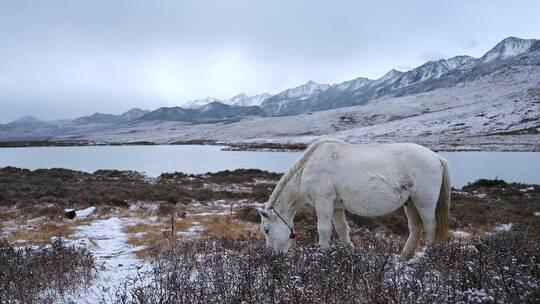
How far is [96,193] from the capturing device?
20578 mm

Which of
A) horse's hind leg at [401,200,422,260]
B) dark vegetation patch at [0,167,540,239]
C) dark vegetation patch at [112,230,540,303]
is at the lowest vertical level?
dark vegetation patch at [0,167,540,239]

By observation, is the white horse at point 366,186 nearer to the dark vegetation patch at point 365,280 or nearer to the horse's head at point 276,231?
the horse's head at point 276,231

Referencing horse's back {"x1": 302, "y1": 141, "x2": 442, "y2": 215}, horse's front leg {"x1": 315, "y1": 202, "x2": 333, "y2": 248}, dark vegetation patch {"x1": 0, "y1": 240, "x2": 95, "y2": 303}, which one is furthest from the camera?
horse's front leg {"x1": 315, "y1": 202, "x2": 333, "y2": 248}

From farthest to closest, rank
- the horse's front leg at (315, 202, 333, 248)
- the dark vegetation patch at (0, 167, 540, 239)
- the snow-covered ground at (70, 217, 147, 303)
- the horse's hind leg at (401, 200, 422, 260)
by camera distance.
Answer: the dark vegetation patch at (0, 167, 540, 239)
the horse's hind leg at (401, 200, 422, 260)
the horse's front leg at (315, 202, 333, 248)
the snow-covered ground at (70, 217, 147, 303)

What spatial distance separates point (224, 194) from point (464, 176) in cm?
2074

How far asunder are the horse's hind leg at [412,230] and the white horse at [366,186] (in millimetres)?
19

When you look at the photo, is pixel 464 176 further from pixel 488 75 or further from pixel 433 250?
pixel 488 75

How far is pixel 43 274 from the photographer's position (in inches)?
238

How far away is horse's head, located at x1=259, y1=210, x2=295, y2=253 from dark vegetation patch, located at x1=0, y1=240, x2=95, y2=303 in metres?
3.16

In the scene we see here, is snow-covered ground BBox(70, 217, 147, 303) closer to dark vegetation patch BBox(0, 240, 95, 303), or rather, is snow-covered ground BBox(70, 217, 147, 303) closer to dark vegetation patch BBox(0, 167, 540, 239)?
dark vegetation patch BBox(0, 240, 95, 303)

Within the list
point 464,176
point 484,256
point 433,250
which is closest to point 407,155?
point 433,250

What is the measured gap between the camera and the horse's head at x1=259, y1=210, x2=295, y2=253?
726 cm

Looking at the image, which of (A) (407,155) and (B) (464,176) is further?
(B) (464,176)

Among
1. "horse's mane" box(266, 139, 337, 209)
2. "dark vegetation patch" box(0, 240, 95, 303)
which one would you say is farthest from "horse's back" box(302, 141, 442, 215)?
"dark vegetation patch" box(0, 240, 95, 303)
